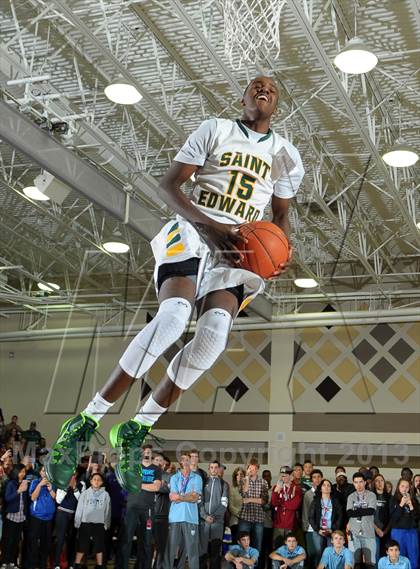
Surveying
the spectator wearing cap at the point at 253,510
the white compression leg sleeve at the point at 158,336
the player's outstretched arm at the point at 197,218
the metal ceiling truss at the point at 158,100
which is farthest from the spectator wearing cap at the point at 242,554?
the player's outstretched arm at the point at 197,218

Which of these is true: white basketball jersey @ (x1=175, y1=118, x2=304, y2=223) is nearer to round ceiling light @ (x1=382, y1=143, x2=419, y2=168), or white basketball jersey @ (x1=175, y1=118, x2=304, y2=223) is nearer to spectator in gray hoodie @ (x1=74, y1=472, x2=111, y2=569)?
spectator in gray hoodie @ (x1=74, y1=472, x2=111, y2=569)

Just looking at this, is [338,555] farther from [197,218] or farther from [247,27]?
[197,218]

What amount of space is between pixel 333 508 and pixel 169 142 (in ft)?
A: 24.3

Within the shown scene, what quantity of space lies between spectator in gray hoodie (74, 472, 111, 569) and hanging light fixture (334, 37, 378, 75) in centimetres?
681

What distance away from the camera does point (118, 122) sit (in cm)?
1573

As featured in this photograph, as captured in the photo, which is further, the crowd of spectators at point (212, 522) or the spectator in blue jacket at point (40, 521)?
the spectator in blue jacket at point (40, 521)

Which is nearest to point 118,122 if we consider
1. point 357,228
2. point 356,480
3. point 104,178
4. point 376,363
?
point 104,178

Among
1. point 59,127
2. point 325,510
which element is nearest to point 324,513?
point 325,510

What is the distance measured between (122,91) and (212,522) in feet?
21.5

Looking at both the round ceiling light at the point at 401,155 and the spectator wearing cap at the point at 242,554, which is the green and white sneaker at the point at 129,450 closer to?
the round ceiling light at the point at 401,155

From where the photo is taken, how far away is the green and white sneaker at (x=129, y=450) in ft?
12.3

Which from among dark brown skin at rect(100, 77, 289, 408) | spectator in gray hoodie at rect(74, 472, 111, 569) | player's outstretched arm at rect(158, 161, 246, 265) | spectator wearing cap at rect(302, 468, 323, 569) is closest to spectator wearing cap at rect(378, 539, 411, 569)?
spectator wearing cap at rect(302, 468, 323, 569)

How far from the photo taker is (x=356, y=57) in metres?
10.4

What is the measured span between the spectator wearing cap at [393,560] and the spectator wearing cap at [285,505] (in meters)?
1.71
